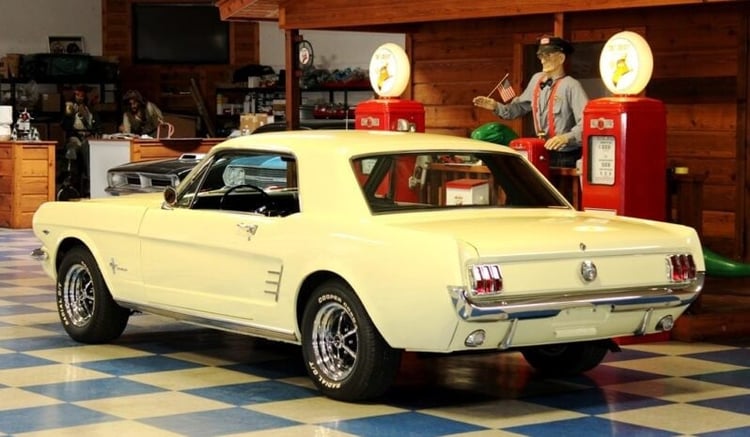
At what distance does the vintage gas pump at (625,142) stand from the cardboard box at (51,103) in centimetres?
1841

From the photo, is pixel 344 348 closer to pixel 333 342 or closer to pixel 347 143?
pixel 333 342

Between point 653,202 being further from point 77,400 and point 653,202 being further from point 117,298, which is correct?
point 77,400

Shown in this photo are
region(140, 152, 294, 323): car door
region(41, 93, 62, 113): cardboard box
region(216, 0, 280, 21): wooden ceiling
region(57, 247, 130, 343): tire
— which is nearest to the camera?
region(140, 152, 294, 323): car door

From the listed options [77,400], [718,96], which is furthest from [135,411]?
[718,96]

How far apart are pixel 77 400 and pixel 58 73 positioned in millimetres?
20098

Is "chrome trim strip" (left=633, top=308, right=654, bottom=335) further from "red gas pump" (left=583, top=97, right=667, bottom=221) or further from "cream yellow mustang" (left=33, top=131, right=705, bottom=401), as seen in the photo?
"red gas pump" (left=583, top=97, right=667, bottom=221)

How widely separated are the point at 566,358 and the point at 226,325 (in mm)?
1924

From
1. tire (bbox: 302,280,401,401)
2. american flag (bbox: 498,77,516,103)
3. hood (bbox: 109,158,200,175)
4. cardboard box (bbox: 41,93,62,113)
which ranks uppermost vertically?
cardboard box (bbox: 41,93,62,113)

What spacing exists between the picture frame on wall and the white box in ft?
65.0

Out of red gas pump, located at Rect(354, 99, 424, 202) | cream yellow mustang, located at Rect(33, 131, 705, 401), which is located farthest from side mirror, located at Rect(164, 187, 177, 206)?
red gas pump, located at Rect(354, 99, 424, 202)

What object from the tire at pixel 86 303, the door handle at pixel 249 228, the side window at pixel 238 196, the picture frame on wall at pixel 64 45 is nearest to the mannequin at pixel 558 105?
the side window at pixel 238 196

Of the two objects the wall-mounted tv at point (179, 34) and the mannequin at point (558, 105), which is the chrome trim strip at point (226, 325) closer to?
the mannequin at point (558, 105)

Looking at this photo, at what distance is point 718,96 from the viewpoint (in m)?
12.0

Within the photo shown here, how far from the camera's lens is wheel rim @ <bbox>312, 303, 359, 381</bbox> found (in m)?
7.39
